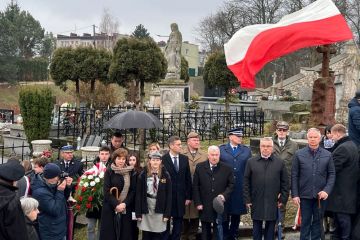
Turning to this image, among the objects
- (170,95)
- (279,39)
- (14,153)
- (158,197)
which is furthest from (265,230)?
(170,95)

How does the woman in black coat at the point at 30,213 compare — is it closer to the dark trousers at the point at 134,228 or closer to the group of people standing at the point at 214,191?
the group of people standing at the point at 214,191

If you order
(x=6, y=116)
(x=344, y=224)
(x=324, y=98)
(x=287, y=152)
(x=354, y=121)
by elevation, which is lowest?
(x=344, y=224)

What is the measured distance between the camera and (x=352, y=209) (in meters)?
6.75

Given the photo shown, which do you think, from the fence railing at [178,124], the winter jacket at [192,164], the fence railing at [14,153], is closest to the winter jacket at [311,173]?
the winter jacket at [192,164]

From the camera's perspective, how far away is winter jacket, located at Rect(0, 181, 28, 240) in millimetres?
4660

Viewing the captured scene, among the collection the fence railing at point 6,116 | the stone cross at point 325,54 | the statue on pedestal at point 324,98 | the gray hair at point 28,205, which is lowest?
the gray hair at point 28,205

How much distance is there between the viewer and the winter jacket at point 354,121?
24.3 feet

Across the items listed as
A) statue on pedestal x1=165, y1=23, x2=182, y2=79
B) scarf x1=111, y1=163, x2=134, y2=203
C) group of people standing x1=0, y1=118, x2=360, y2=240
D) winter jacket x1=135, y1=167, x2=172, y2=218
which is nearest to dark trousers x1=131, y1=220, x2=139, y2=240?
group of people standing x1=0, y1=118, x2=360, y2=240

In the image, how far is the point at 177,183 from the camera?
23.2 feet

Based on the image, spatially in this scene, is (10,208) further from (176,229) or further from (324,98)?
(324,98)

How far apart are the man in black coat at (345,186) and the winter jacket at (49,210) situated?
142 inches

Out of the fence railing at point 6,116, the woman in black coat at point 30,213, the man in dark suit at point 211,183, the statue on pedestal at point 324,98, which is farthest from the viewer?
the fence railing at point 6,116

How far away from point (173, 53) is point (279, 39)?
11703 millimetres

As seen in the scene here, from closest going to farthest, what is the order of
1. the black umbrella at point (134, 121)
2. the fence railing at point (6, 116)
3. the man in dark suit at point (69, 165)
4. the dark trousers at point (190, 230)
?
the dark trousers at point (190, 230) → the man in dark suit at point (69, 165) → the black umbrella at point (134, 121) → the fence railing at point (6, 116)
